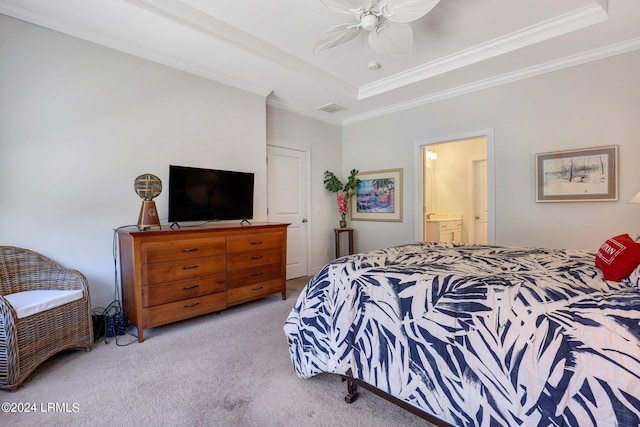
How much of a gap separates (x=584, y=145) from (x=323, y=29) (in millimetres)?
2987

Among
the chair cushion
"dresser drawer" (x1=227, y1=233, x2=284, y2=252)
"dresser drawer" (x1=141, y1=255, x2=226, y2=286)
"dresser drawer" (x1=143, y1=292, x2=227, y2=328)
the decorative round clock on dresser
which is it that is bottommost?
"dresser drawer" (x1=143, y1=292, x2=227, y2=328)

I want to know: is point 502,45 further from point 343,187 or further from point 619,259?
point 343,187

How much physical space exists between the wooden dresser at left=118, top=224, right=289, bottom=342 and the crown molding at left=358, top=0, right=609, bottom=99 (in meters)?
2.52

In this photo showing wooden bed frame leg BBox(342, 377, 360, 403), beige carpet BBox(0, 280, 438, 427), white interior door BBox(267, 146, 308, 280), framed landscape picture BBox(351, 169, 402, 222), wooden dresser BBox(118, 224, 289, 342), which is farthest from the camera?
framed landscape picture BBox(351, 169, 402, 222)

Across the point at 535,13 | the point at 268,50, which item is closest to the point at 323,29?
the point at 268,50

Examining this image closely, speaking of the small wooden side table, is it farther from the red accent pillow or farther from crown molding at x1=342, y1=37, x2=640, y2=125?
the red accent pillow

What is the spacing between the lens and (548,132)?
3.38 m

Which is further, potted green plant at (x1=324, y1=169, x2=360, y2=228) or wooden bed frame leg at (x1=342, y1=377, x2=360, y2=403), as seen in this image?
potted green plant at (x1=324, y1=169, x2=360, y2=228)

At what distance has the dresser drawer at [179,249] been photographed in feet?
8.55

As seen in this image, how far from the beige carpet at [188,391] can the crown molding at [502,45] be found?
11.3ft

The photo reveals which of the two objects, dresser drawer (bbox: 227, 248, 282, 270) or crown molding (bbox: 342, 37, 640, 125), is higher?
crown molding (bbox: 342, 37, 640, 125)

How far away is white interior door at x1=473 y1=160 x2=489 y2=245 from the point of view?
5.79 meters

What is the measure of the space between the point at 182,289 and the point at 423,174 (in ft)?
11.8

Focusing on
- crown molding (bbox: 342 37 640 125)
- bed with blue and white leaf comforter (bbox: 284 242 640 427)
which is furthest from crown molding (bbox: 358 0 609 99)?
bed with blue and white leaf comforter (bbox: 284 242 640 427)
